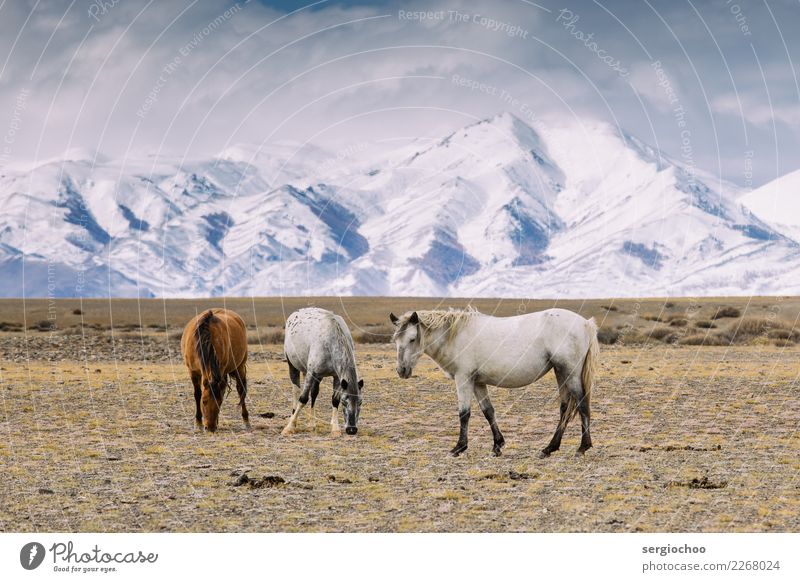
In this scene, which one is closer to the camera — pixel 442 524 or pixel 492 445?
pixel 442 524

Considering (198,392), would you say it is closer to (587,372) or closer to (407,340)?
(407,340)

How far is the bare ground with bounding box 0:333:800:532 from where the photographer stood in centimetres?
1183

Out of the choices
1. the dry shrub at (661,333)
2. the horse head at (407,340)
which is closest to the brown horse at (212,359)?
the horse head at (407,340)

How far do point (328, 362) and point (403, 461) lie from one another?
4.04 metres

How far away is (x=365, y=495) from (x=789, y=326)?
4672cm

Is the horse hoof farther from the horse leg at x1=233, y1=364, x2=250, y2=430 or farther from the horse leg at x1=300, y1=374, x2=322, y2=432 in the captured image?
the horse leg at x1=233, y1=364, x2=250, y2=430

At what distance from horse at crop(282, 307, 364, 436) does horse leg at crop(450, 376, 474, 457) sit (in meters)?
3.05

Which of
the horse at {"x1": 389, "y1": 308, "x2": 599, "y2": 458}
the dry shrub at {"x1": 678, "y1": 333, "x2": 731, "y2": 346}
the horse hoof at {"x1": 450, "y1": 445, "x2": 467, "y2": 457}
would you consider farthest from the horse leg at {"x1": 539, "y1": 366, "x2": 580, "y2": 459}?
the dry shrub at {"x1": 678, "y1": 333, "x2": 731, "y2": 346}

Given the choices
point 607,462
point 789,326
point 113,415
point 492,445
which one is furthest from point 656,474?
point 789,326

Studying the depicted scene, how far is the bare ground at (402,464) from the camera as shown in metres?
11.8

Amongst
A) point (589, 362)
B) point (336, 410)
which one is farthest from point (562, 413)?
point (336, 410)

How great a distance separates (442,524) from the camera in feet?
37.5

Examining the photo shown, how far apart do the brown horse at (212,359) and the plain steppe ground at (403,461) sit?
63cm
